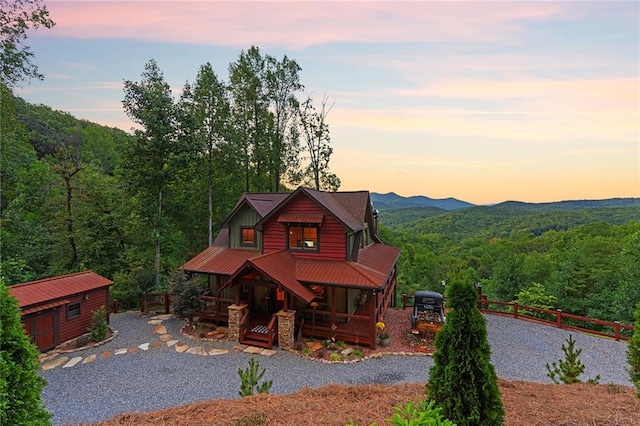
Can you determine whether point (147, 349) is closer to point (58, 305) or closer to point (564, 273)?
point (58, 305)

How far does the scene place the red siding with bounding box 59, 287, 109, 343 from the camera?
11680 millimetres

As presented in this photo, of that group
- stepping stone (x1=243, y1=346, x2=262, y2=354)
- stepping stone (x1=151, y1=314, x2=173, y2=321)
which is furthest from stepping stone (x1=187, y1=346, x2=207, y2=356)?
stepping stone (x1=151, y1=314, x2=173, y2=321)

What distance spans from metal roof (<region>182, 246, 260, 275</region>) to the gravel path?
10.1 ft

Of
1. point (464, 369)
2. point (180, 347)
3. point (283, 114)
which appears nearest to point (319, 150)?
point (283, 114)

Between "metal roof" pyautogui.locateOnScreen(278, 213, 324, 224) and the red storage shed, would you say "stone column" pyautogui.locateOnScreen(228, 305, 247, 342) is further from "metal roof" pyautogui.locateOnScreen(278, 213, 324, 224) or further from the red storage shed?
the red storage shed

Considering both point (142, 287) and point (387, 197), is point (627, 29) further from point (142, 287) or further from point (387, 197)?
point (387, 197)

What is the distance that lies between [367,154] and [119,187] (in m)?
22.4

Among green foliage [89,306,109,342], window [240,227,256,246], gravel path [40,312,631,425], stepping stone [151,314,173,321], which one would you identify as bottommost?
stepping stone [151,314,173,321]

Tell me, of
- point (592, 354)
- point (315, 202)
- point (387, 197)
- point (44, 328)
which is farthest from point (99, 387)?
point (387, 197)

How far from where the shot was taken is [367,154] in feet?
105

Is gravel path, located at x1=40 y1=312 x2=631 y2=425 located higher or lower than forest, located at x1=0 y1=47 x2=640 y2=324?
lower

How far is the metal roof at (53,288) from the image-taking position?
10484 millimetres

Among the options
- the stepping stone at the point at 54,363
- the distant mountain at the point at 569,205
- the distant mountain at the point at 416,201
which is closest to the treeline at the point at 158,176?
the stepping stone at the point at 54,363

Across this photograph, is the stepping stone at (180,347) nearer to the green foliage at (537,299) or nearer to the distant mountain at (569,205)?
the green foliage at (537,299)
